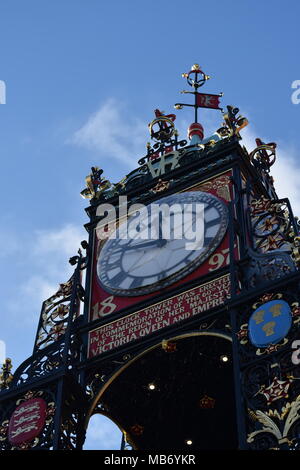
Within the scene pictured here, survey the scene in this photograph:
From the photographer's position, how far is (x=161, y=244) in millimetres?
17891

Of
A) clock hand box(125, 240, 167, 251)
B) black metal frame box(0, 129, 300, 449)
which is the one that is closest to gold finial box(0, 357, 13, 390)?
black metal frame box(0, 129, 300, 449)

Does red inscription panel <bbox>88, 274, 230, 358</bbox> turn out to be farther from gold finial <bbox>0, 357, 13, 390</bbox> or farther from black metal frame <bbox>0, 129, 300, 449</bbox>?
gold finial <bbox>0, 357, 13, 390</bbox>

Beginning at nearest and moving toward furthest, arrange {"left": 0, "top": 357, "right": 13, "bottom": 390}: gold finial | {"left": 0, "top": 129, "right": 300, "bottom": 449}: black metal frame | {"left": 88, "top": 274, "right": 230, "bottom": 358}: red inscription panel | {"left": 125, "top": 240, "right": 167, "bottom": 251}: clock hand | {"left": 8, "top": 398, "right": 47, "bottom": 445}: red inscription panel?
{"left": 0, "top": 129, "right": 300, "bottom": 449}: black metal frame, {"left": 8, "top": 398, "right": 47, "bottom": 445}: red inscription panel, {"left": 88, "top": 274, "right": 230, "bottom": 358}: red inscription panel, {"left": 0, "top": 357, "right": 13, "bottom": 390}: gold finial, {"left": 125, "top": 240, "right": 167, "bottom": 251}: clock hand

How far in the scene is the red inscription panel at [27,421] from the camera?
1560cm

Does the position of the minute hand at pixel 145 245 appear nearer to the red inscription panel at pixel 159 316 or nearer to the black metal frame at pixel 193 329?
the black metal frame at pixel 193 329

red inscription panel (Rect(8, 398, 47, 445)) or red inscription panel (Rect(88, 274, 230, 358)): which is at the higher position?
red inscription panel (Rect(88, 274, 230, 358))

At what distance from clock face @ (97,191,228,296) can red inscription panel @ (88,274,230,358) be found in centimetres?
50

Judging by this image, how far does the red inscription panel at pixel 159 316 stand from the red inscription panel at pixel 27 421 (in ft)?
3.97

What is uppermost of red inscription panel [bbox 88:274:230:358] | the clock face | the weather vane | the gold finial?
the weather vane

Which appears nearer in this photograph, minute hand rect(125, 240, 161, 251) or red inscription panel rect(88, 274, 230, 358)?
red inscription panel rect(88, 274, 230, 358)

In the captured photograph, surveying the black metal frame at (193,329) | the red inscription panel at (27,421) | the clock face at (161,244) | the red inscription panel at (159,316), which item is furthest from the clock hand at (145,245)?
the red inscription panel at (27,421)
